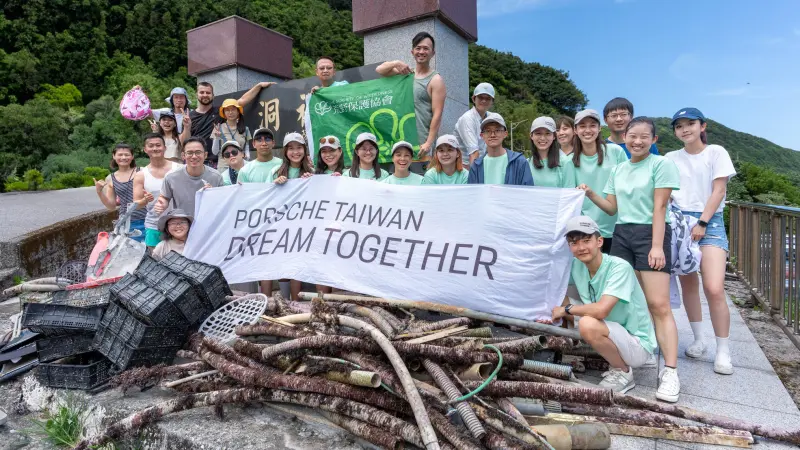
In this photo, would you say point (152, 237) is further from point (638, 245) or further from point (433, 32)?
point (638, 245)

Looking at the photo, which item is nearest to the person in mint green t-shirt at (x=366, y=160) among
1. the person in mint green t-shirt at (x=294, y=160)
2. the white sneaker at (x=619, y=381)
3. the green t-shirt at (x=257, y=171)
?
the person in mint green t-shirt at (x=294, y=160)

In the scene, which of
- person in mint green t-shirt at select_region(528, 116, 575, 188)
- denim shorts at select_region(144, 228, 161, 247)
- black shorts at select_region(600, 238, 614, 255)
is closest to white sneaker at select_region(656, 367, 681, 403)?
black shorts at select_region(600, 238, 614, 255)

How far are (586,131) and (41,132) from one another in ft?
100

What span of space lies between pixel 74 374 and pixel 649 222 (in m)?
3.95

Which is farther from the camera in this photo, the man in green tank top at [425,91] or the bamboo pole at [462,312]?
the man in green tank top at [425,91]

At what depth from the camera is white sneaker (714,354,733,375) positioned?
11.0 ft

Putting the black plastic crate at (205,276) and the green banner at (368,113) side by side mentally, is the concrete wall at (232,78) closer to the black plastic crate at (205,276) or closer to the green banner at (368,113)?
the green banner at (368,113)

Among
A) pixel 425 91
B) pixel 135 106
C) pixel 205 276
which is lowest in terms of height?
pixel 205 276

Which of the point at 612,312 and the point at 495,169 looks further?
the point at 495,169

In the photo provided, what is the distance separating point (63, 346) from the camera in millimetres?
3457

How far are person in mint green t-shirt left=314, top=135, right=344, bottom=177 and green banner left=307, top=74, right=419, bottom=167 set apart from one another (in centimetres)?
74

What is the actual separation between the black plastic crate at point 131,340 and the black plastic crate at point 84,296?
339mm

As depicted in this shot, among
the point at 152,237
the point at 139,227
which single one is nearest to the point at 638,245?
the point at 152,237

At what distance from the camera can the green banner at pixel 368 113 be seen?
17.9ft
